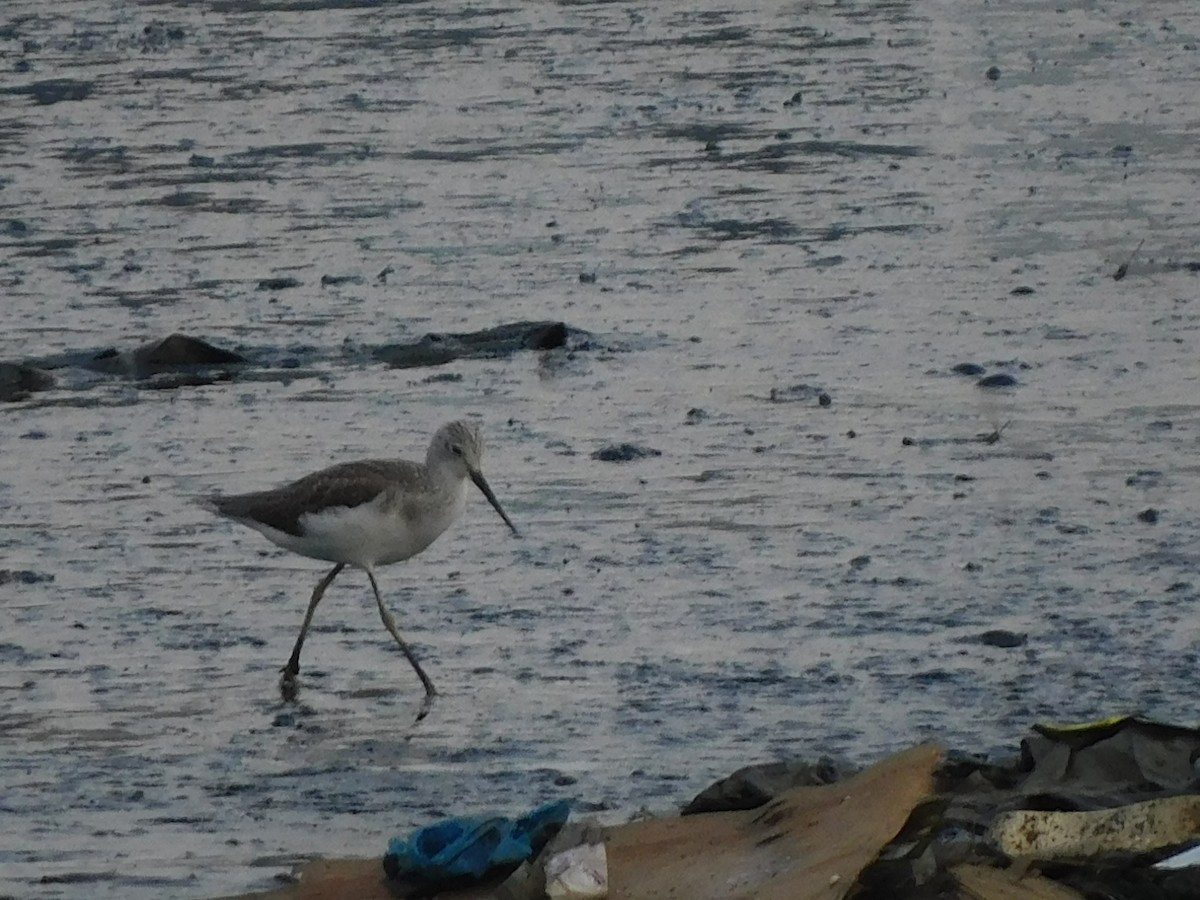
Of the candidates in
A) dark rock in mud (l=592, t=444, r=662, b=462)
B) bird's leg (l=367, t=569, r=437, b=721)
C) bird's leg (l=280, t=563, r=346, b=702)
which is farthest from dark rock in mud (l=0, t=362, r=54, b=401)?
bird's leg (l=367, t=569, r=437, b=721)

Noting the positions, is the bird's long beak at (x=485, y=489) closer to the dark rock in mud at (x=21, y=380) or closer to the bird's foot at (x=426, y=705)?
the bird's foot at (x=426, y=705)

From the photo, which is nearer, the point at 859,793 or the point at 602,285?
the point at 859,793

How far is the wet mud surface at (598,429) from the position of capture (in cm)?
736

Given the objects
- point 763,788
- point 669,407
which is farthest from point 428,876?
point 669,407

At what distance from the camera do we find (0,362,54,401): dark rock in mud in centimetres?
→ 1130

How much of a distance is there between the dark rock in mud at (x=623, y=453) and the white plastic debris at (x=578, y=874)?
4111mm

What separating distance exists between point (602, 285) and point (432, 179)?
3072mm

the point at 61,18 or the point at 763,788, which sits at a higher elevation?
the point at 61,18

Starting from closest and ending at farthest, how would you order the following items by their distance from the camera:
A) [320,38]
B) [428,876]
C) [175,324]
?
[428,876] < [175,324] < [320,38]

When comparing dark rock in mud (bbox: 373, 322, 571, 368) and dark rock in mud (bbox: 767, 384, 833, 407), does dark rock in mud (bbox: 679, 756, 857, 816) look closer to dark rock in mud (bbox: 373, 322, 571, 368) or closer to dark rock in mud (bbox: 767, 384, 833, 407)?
dark rock in mud (bbox: 767, 384, 833, 407)

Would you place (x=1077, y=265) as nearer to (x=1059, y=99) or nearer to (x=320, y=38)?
(x=1059, y=99)

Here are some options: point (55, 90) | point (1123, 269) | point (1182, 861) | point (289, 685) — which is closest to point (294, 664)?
point (289, 685)

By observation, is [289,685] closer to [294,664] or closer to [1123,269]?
[294,664]

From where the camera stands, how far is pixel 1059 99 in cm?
1734
